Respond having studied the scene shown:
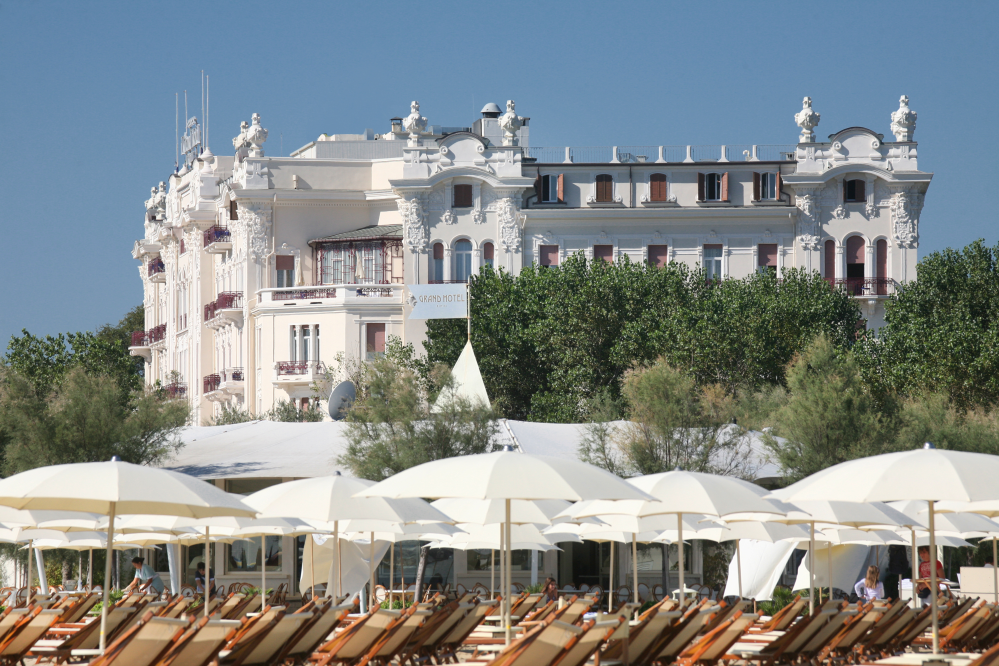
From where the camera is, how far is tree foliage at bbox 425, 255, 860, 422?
4909 cm

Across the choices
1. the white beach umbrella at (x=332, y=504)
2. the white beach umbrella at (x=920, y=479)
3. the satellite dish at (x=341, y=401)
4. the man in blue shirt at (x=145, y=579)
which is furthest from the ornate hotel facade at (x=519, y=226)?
the white beach umbrella at (x=920, y=479)

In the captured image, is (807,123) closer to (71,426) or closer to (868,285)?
(868,285)

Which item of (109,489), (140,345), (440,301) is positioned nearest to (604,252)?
(440,301)

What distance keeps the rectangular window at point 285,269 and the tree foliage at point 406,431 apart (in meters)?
29.2

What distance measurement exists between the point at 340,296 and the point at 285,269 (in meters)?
4.77

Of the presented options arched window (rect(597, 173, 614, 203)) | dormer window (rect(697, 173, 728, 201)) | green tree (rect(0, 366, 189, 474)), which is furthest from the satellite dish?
dormer window (rect(697, 173, 728, 201))

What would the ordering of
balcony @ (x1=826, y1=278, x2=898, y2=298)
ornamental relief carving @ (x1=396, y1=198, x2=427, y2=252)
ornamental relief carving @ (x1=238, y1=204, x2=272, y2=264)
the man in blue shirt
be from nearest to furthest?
1. the man in blue shirt
2. balcony @ (x1=826, y1=278, x2=898, y2=298)
3. ornamental relief carving @ (x1=396, y1=198, x2=427, y2=252)
4. ornamental relief carving @ (x1=238, y1=204, x2=272, y2=264)

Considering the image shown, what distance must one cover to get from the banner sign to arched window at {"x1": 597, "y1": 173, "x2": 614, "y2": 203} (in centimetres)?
828

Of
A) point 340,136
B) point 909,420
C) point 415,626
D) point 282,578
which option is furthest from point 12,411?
point 340,136

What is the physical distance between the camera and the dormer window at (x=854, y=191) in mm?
59031

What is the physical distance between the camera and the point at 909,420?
108ft

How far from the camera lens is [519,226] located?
58812 millimetres

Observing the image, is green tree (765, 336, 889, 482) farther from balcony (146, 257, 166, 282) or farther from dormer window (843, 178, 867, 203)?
balcony (146, 257, 166, 282)

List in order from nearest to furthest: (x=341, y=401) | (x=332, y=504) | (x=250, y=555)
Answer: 1. (x=332, y=504)
2. (x=250, y=555)
3. (x=341, y=401)
